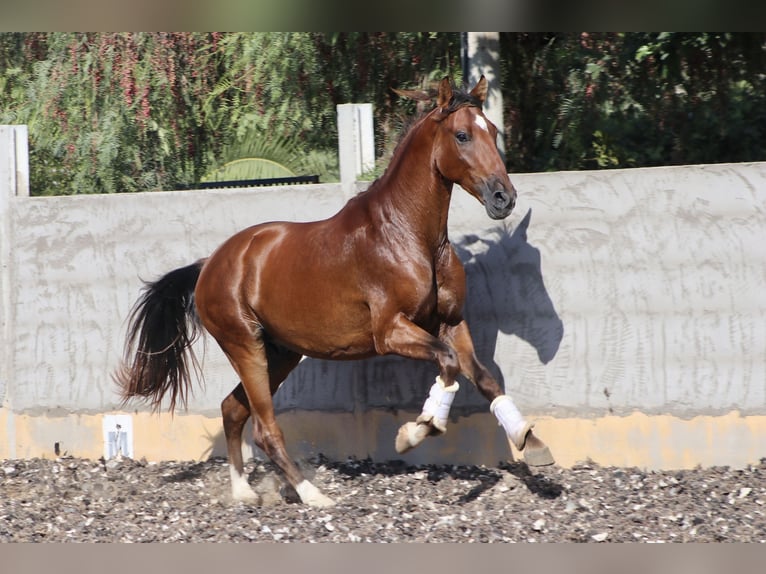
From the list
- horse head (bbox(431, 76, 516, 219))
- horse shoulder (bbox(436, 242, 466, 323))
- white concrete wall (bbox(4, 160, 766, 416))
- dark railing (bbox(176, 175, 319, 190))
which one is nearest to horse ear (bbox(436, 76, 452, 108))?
horse head (bbox(431, 76, 516, 219))

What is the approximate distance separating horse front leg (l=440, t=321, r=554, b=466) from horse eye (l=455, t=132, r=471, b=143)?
109cm

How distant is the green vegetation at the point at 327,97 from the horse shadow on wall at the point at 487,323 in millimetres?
2996

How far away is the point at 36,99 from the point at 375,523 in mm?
6944

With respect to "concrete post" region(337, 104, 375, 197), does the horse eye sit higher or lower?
lower

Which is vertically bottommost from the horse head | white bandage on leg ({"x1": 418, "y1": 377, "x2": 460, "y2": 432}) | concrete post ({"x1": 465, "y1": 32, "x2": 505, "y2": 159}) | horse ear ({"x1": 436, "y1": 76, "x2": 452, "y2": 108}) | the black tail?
white bandage on leg ({"x1": 418, "y1": 377, "x2": 460, "y2": 432})

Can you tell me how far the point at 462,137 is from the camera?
5387mm

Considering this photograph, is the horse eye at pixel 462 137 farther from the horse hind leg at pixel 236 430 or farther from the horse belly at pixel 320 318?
the horse hind leg at pixel 236 430

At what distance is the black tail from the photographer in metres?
6.61

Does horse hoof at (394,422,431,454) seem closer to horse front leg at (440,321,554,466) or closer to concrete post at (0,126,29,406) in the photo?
horse front leg at (440,321,554,466)

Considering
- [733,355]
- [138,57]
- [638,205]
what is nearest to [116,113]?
[138,57]

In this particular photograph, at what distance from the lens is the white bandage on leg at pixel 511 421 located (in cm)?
520

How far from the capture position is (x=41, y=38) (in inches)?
418

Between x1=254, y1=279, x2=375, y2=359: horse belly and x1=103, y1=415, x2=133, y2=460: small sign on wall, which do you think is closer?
x1=254, y1=279, x2=375, y2=359: horse belly

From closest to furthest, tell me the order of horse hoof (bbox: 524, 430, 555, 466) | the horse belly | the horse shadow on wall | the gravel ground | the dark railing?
1. the gravel ground
2. horse hoof (bbox: 524, 430, 555, 466)
3. the horse belly
4. the horse shadow on wall
5. the dark railing
